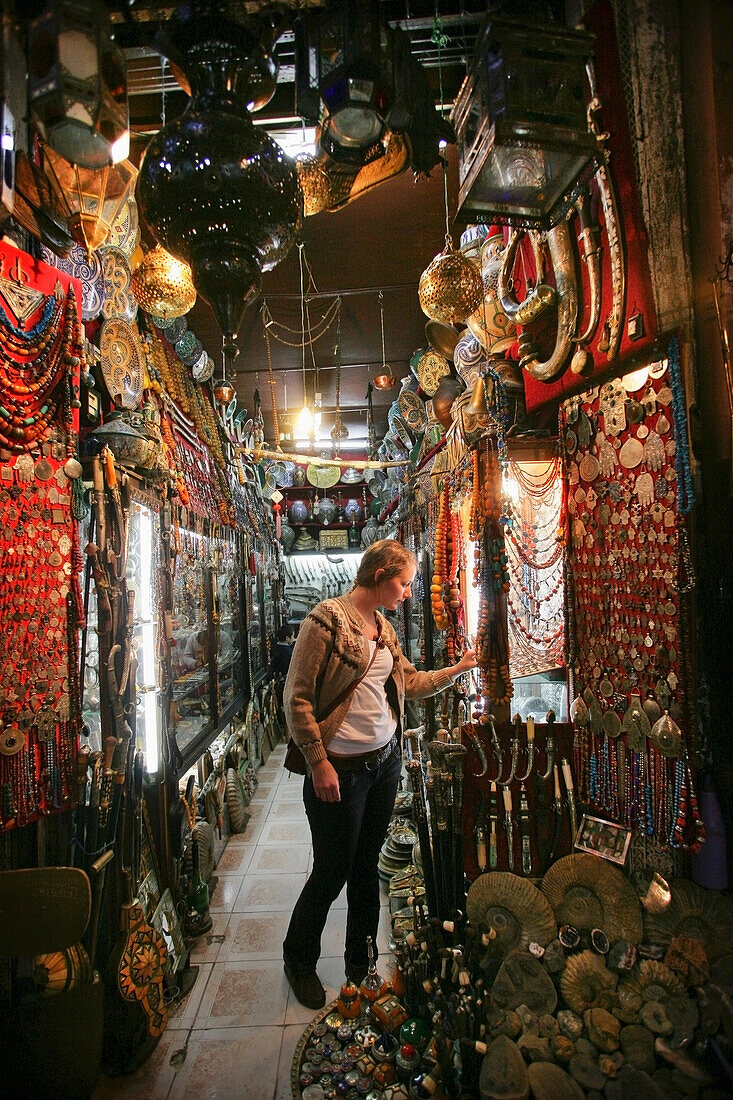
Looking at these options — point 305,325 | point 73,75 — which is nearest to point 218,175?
point 73,75

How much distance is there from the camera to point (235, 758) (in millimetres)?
4465

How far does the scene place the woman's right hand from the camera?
208 centimetres

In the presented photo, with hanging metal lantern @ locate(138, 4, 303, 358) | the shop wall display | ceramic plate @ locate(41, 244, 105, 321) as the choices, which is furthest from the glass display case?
hanging metal lantern @ locate(138, 4, 303, 358)

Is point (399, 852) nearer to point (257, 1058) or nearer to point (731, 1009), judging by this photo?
point (257, 1058)

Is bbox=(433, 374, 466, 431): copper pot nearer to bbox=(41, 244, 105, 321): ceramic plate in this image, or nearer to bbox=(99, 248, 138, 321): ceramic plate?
bbox=(99, 248, 138, 321): ceramic plate

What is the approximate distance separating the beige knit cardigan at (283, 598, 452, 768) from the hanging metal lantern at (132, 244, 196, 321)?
1.35 meters

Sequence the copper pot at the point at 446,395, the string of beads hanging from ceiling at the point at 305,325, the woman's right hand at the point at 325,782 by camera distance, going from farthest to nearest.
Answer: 1. the string of beads hanging from ceiling at the point at 305,325
2. the copper pot at the point at 446,395
3. the woman's right hand at the point at 325,782

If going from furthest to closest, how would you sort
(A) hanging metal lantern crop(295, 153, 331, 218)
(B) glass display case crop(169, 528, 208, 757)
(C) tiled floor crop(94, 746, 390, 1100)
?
1. (B) glass display case crop(169, 528, 208, 757)
2. (C) tiled floor crop(94, 746, 390, 1100)
3. (A) hanging metal lantern crop(295, 153, 331, 218)

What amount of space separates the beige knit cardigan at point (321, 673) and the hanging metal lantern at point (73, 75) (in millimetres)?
1563

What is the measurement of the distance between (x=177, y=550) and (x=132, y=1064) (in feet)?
7.40

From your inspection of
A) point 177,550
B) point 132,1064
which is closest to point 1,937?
point 132,1064

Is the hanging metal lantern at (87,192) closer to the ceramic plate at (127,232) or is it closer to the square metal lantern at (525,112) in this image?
the square metal lantern at (525,112)

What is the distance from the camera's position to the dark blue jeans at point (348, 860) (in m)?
2.23

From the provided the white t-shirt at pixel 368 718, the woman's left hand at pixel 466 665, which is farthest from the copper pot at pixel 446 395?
the white t-shirt at pixel 368 718
